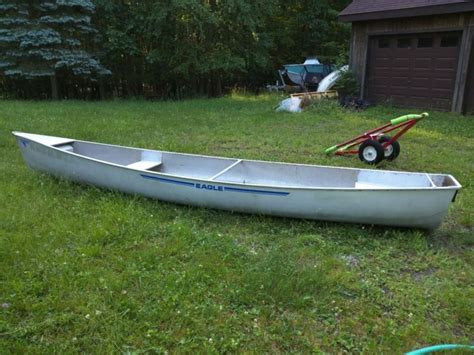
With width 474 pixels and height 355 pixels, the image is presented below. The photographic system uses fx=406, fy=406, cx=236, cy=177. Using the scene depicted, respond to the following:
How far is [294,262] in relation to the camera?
3424 millimetres

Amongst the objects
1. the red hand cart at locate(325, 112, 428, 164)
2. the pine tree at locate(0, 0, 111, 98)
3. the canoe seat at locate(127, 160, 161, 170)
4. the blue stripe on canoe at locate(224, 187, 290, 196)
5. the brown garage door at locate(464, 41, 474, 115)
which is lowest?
the canoe seat at locate(127, 160, 161, 170)

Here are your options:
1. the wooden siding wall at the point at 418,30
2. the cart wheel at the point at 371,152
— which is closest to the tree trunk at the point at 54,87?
the wooden siding wall at the point at 418,30

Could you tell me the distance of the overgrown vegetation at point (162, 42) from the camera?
1467cm

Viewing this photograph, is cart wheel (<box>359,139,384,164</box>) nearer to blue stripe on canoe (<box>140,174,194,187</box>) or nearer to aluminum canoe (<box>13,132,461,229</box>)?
aluminum canoe (<box>13,132,461,229</box>)

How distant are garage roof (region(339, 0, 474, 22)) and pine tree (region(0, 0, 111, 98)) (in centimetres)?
940

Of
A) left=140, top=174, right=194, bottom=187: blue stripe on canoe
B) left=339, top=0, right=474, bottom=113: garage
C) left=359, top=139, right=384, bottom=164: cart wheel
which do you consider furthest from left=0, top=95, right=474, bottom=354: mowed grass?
left=339, top=0, right=474, bottom=113: garage

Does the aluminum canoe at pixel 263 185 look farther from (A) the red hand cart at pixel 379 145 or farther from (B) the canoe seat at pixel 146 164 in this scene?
(A) the red hand cart at pixel 379 145

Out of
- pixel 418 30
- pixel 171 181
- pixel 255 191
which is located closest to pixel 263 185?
pixel 255 191

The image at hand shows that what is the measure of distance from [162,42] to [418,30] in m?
10.1

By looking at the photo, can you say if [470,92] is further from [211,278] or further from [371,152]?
[211,278]

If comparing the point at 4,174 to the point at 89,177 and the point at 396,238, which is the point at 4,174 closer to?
the point at 89,177

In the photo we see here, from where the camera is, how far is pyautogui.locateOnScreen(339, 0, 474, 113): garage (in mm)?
10891

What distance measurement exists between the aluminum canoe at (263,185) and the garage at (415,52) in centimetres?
857

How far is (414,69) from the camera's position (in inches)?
479
